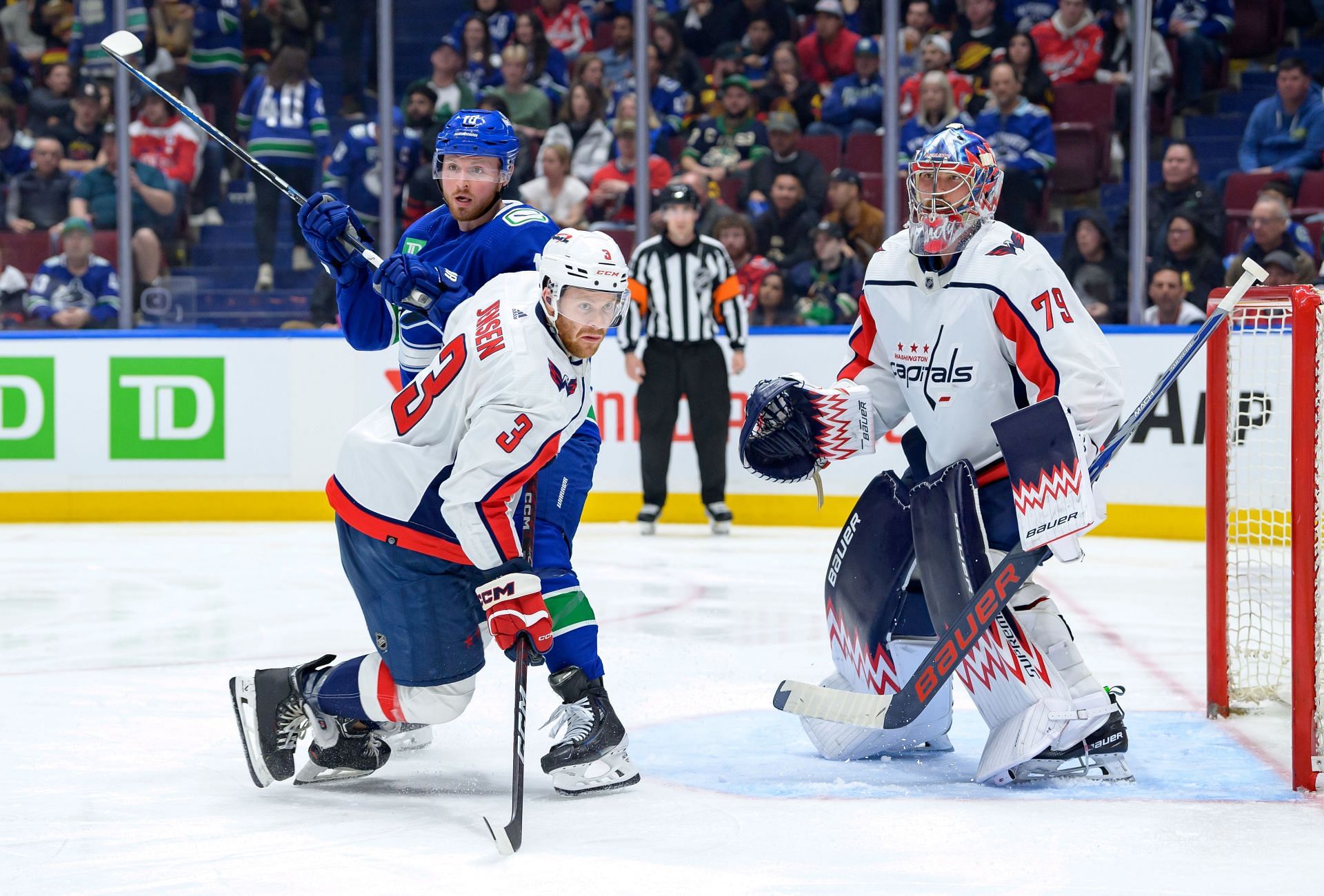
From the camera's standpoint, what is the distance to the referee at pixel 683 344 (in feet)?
22.0

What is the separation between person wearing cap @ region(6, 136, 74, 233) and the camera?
7.38 meters

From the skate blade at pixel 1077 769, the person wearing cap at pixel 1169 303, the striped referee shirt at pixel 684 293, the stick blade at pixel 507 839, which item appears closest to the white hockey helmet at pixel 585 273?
the stick blade at pixel 507 839

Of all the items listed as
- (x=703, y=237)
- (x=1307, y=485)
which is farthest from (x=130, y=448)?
(x=1307, y=485)

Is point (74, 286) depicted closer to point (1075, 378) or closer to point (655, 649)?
point (655, 649)

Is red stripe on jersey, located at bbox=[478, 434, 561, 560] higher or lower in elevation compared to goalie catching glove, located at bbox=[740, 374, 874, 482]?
lower

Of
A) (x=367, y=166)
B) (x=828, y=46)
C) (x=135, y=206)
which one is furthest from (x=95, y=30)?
(x=828, y=46)

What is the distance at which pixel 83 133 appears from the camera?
7.44 metres

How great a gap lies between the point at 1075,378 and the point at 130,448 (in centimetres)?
528

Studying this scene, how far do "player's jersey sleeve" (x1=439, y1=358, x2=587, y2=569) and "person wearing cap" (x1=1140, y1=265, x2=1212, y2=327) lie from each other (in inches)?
176

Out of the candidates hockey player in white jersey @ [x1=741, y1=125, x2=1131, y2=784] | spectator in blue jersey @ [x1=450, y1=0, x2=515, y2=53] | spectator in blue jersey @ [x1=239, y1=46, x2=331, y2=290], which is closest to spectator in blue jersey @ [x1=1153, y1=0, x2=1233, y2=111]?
spectator in blue jersey @ [x1=450, y1=0, x2=515, y2=53]

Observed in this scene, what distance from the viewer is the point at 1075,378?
279cm

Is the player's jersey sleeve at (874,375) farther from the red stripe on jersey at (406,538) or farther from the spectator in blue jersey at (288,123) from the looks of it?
the spectator in blue jersey at (288,123)

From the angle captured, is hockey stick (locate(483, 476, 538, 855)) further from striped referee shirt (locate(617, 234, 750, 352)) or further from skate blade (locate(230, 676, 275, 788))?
striped referee shirt (locate(617, 234, 750, 352))

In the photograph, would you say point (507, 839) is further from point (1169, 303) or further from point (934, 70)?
point (934, 70)
